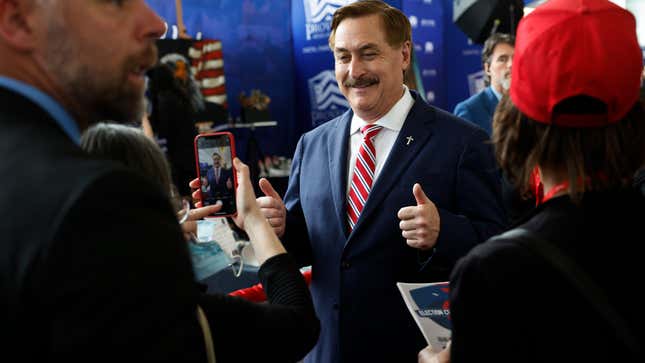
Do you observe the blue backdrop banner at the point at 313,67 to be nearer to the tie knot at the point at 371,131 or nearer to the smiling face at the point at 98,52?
the tie knot at the point at 371,131

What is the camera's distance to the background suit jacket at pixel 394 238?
1.98 meters

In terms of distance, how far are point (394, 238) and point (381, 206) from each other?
117 mm

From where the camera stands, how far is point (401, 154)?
2059 mm

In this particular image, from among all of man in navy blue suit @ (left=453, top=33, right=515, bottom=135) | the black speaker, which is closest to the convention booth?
the black speaker

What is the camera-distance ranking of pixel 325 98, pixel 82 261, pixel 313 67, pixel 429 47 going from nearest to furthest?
pixel 82 261, pixel 325 98, pixel 313 67, pixel 429 47

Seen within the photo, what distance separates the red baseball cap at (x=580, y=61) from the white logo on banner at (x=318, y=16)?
17.9ft

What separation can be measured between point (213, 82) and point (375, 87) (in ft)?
15.5

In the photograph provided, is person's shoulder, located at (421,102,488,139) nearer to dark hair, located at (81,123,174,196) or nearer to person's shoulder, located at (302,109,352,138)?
person's shoulder, located at (302,109,352,138)

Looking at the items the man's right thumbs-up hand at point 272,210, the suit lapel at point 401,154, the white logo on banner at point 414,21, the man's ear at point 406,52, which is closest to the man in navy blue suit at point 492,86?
the man's ear at point 406,52

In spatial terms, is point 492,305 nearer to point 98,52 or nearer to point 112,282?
point 112,282

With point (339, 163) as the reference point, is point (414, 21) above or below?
above

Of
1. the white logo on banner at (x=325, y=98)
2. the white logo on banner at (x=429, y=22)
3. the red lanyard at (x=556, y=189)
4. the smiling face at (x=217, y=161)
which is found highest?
the white logo on banner at (x=429, y=22)

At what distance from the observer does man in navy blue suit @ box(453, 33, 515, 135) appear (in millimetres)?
3963

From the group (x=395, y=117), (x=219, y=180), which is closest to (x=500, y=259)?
(x=219, y=180)
